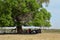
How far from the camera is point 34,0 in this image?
50.4 meters

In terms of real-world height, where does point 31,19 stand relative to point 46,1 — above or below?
below

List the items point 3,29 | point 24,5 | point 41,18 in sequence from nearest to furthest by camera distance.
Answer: point 24,5 < point 41,18 < point 3,29

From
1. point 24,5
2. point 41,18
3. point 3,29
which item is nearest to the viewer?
point 24,5

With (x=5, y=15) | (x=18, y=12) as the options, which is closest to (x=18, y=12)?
(x=18, y=12)

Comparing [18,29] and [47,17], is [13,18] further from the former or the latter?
[47,17]

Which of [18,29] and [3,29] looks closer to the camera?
[18,29]

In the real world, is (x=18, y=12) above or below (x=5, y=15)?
above

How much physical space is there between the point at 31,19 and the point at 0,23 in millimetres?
6540

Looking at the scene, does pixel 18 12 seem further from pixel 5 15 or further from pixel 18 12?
pixel 5 15

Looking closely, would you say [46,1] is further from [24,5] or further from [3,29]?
[3,29]

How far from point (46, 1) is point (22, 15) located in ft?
22.3

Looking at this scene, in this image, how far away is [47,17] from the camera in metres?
58.5

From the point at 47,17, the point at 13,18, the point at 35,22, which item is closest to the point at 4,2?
the point at 13,18

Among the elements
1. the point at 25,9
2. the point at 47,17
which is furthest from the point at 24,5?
the point at 47,17
